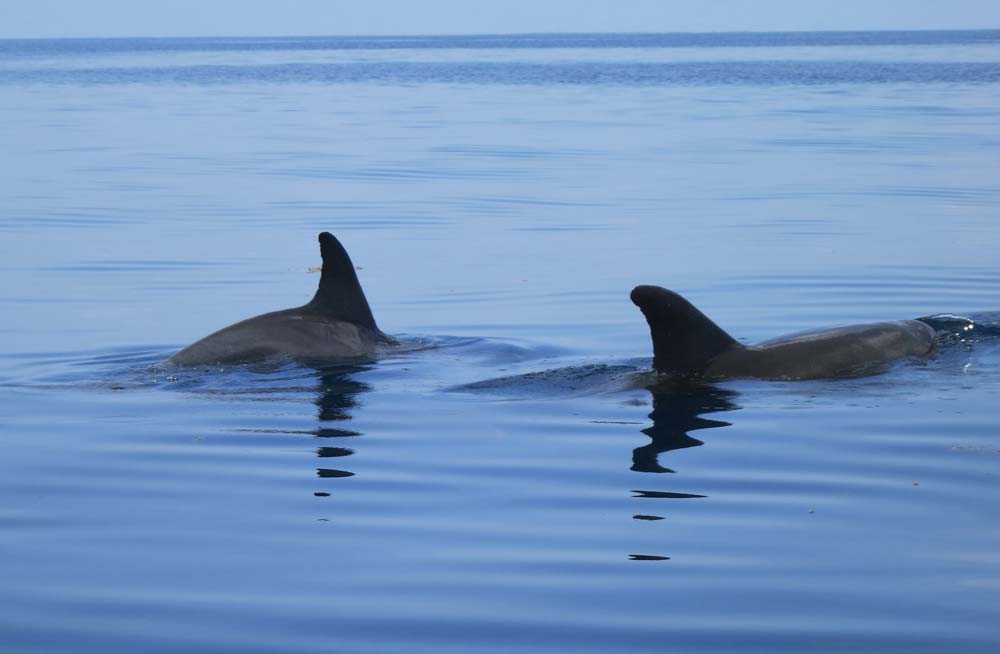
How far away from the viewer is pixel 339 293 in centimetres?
1501

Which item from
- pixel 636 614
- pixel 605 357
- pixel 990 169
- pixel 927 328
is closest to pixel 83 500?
pixel 636 614

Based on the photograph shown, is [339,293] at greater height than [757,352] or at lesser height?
greater

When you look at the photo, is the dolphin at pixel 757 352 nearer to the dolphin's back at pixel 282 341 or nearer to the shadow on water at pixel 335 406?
the shadow on water at pixel 335 406

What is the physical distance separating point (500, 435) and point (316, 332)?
12.6 ft

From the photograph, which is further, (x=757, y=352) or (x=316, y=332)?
(x=316, y=332)

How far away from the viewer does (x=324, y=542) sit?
27.8 feet

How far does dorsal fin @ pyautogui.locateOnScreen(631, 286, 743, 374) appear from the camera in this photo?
486 inches

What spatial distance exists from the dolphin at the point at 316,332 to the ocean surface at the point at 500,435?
26cm

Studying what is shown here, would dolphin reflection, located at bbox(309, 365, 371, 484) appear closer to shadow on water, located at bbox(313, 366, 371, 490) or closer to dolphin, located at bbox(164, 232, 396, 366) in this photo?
shadow on water, located at bbox(313, 366, 371, 490)

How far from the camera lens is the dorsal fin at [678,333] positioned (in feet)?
40.5

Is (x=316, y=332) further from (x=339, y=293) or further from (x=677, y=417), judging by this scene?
(x=677, y=417)

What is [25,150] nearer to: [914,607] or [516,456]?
[516,456]

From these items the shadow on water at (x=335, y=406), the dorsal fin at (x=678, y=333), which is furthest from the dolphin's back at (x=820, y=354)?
the shadow on water at (x=335, y=406)

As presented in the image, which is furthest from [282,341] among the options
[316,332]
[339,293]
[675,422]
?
[675,422]
